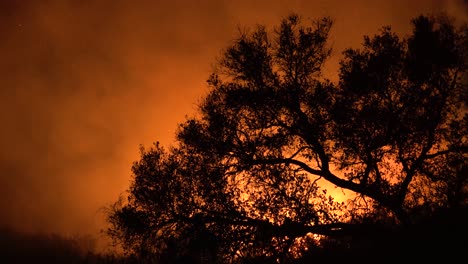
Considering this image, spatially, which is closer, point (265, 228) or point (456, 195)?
point (265, 228)

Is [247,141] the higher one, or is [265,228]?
[247,141]

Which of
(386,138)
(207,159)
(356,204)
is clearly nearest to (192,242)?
(207,159)

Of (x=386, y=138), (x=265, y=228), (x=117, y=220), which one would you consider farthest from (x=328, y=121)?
(x=117, y=220)

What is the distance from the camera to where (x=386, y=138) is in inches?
762

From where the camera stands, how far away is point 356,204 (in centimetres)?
2011

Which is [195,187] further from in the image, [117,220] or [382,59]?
[382,59]

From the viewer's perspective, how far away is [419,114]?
2030cm

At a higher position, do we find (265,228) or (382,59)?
(382,59)

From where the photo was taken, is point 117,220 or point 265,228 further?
point 117,220

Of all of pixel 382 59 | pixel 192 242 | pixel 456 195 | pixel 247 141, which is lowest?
pixel 192 242

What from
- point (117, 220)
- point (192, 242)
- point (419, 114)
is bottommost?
point (192, 242)

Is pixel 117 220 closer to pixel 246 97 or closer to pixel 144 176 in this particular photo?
pixel 144 176

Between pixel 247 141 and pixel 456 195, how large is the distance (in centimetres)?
1000

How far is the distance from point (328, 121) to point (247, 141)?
3847 millimetres
